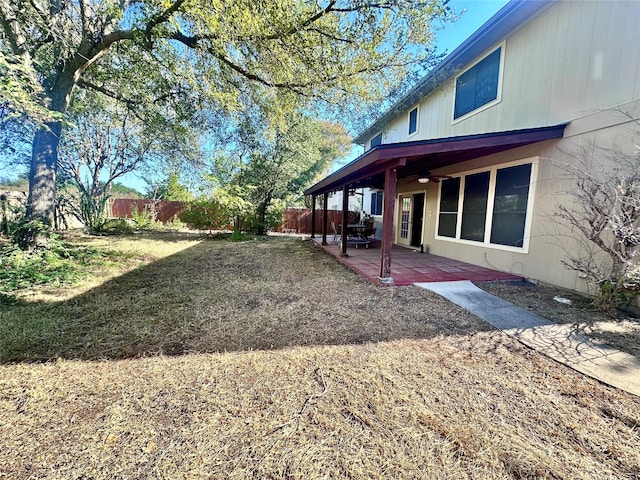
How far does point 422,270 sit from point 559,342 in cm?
285

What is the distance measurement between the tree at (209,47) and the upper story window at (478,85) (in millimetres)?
1723

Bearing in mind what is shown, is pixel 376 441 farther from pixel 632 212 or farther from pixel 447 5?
pixel 447 5

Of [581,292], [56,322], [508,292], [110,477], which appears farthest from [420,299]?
[56,322]

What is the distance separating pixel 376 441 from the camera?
1567mm

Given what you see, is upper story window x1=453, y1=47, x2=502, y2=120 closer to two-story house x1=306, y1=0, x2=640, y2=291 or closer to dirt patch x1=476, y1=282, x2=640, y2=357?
two-story house x1=306, y1=0, x2=640, y2=291

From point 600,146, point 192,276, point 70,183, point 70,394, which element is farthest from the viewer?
point 70,183

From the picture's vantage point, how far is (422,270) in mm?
5570

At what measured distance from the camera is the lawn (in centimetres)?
144

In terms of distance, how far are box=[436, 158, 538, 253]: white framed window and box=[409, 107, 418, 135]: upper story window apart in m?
2.90

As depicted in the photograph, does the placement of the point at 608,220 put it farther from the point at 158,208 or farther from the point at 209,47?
the point at 158,208

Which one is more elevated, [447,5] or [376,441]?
[447,5]

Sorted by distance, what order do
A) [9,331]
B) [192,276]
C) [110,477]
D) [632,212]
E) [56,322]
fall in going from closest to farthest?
[110,477] < [9,331] < [56,322] < [632,212] < [192,276]

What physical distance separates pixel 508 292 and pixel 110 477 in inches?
201

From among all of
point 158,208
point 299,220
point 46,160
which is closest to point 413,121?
point 299,220
